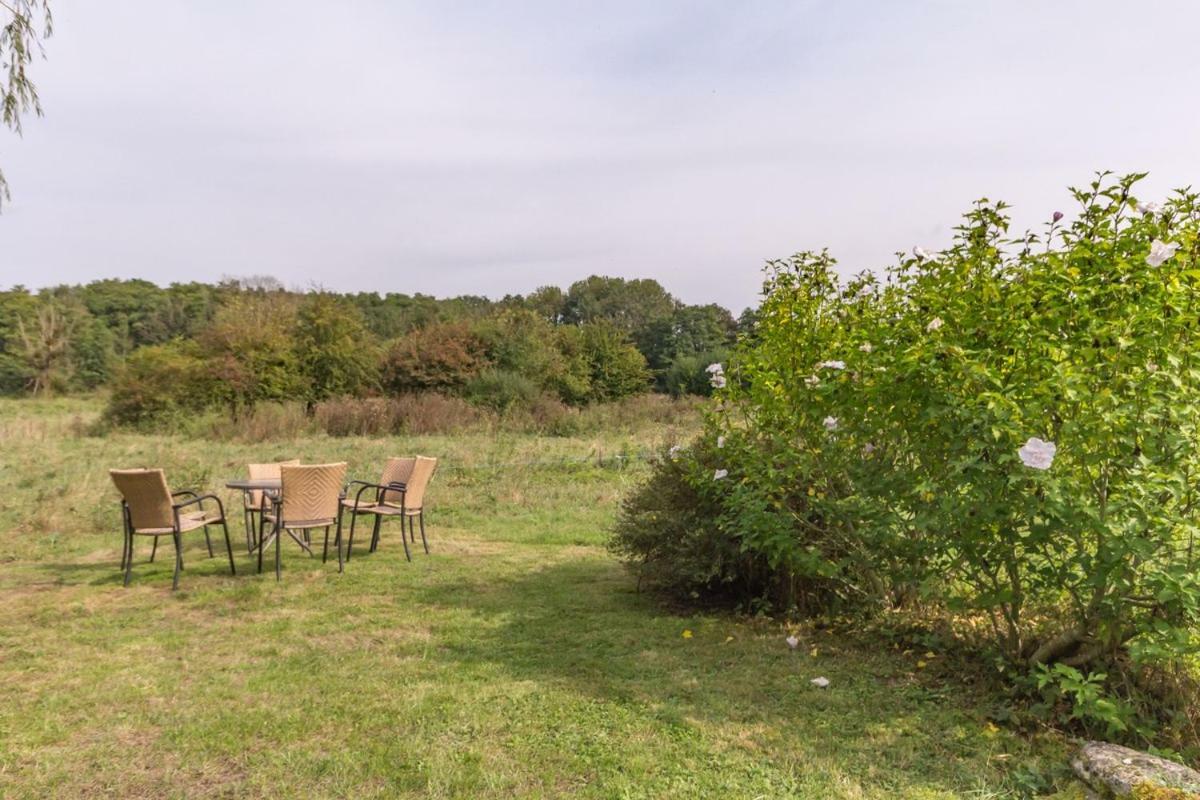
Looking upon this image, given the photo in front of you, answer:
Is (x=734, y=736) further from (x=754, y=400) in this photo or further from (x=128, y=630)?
(x=128, y=630)

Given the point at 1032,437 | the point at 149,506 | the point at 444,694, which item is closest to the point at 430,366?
the point at 149,506

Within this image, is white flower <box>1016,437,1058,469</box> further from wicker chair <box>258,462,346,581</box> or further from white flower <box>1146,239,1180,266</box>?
wicker chair <box>258,462,346,581</box>

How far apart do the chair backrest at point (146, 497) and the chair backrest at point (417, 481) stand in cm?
187

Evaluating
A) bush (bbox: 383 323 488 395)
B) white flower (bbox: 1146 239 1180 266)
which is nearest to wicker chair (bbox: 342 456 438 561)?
white flower (bbox: 1146 239 1180 266)

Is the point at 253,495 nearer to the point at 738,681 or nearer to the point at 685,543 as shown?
the point at 685,543

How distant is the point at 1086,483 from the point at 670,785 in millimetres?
1919

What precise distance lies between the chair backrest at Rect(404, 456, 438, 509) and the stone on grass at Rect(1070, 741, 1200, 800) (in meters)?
5.34

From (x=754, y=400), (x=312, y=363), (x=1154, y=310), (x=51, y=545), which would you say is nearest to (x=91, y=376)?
(x=312, y=363)

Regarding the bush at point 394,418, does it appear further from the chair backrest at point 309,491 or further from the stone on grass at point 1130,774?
the stone on grass at point 1130,774

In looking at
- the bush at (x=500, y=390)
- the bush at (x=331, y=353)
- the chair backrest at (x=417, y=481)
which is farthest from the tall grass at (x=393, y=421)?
the chair backrest at (x=417, y=481)

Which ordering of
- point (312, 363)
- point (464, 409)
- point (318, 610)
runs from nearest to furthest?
1. point (318, 610)
2. point (464, 409)
3. point (312, 363)

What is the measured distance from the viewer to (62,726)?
306 centimetres

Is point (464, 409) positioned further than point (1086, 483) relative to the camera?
Yes

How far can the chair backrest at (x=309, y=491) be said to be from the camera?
570 centimetres
